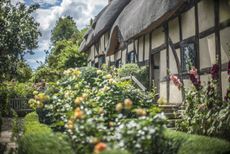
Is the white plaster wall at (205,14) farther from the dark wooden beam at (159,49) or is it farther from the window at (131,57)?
the window at (131,57)

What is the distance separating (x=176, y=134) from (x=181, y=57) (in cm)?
562

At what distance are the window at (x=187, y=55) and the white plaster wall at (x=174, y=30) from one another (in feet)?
2.03

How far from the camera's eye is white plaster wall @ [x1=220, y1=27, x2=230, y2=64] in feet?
25.0

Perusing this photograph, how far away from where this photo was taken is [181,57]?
10055 mm

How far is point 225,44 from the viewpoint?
25.4 feet

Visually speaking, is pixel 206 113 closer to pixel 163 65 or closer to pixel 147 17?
pixel 163 65

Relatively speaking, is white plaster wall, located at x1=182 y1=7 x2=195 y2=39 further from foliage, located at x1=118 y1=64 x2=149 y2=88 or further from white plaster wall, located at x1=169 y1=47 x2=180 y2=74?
foliage, located at x1=118 y1=64 x2=149 y2=88

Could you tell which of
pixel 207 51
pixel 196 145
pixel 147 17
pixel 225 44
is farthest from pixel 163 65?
pixel 196 145

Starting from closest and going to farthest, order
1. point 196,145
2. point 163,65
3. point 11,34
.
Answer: point 196,145 < point 163,65 < point 11,34

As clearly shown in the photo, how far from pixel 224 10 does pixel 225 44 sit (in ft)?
2.62

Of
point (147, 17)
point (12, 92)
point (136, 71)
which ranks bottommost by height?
point (12, 92)

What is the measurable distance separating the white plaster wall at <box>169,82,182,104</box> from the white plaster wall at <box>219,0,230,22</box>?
3.01 m

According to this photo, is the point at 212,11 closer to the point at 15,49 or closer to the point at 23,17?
the point at 15,49

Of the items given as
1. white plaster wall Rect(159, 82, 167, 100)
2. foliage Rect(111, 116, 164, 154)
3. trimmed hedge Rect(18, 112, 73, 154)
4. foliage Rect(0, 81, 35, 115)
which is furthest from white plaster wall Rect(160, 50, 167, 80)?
foliage Rect(0, 81, 35, 115)
